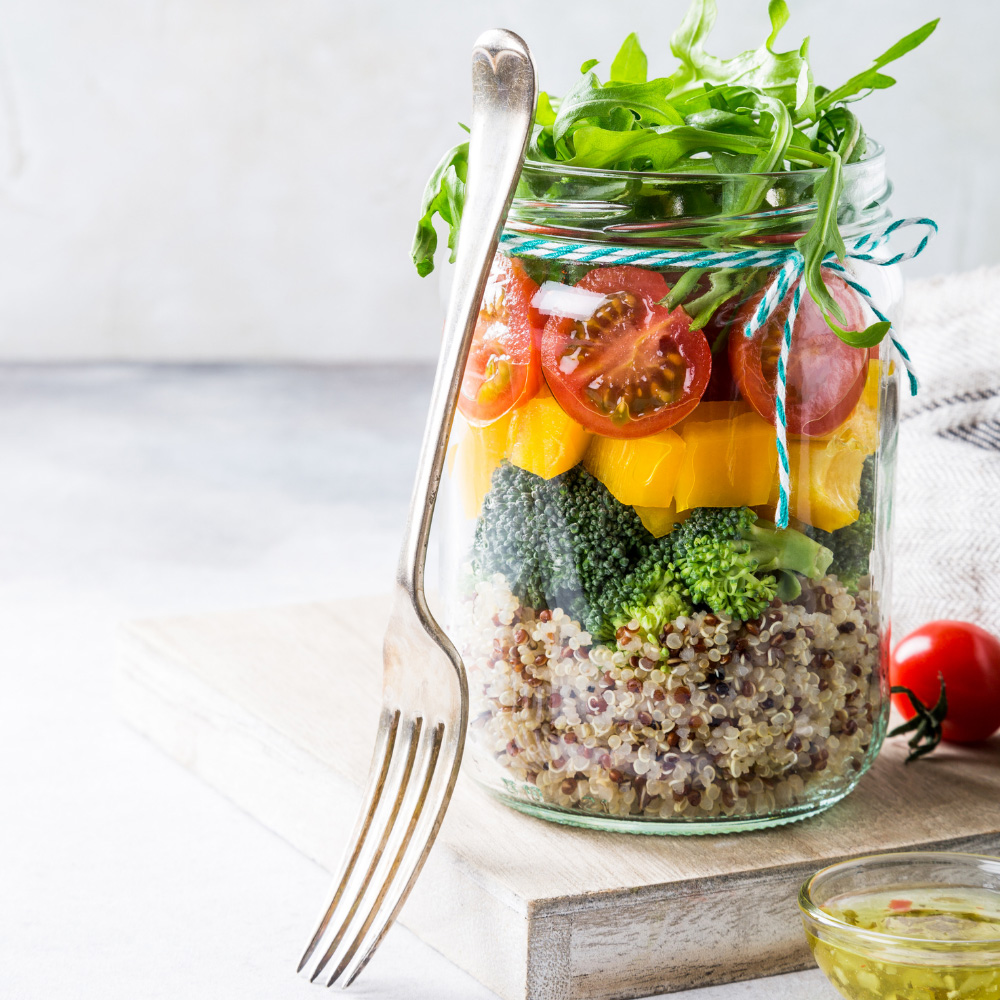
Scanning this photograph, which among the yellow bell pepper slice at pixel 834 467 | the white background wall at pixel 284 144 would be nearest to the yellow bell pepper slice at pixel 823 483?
the yellow bell pepper slice at pixel 834 467

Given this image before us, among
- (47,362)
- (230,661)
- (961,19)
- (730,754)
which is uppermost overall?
(961,19)

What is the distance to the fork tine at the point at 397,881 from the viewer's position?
30.0 inches

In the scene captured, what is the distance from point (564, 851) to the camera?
80 cm

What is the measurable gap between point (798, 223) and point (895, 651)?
0.40 metres

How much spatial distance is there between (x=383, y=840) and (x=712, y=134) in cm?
42

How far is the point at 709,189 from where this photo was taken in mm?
755

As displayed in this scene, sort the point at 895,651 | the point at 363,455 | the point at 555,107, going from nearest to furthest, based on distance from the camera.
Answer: the point at 555,107
the point at 895,651
the point at 363,455

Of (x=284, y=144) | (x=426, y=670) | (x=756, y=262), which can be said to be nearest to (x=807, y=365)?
(x=756, y=262)

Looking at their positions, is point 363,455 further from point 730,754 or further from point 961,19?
point 961,19

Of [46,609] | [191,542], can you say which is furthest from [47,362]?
[46,609]

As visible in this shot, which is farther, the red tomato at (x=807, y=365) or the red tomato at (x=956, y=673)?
the red tomato at (x=956, y=673)

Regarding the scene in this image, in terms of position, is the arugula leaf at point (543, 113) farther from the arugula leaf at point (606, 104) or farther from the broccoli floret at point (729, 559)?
the broccoli floret at point (729, 559)

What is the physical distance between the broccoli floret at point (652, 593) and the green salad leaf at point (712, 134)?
130 millimetres

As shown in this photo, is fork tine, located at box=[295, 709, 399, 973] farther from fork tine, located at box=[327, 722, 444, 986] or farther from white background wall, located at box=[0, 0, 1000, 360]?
white background wall, located at box=[0, 0, 1000, 360]
